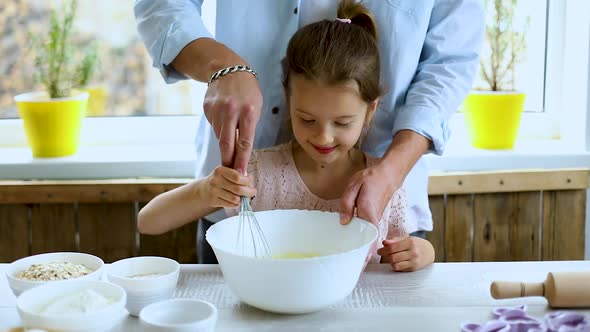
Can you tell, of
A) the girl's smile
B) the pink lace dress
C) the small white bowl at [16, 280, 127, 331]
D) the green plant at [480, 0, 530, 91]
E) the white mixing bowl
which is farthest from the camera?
the green plant at [480, 0, 530, 91]

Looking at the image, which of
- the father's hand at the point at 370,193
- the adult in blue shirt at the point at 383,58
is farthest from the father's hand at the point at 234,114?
the father's hand at the point at 370,193

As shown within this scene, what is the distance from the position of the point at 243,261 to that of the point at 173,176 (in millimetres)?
1138

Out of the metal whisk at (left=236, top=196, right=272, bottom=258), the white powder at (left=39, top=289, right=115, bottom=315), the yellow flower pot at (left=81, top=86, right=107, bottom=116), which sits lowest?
the white powder at (left=39, top=289, right=115, bottom=315)

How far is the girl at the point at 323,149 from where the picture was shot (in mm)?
1548

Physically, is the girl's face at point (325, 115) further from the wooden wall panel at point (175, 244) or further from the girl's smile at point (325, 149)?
the wooden wall panel at point (175, 244)

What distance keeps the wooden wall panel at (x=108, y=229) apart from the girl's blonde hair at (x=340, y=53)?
857 millimetres

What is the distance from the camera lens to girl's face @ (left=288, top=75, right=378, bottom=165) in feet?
5.10

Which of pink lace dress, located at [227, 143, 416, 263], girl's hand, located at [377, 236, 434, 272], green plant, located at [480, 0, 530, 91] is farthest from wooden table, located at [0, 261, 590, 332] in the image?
green plant, located at [480, 0, 530, 91]

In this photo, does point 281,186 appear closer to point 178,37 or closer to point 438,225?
point 178,37

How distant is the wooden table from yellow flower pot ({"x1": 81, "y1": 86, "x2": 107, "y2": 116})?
1.10 m

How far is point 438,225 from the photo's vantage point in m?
2.30

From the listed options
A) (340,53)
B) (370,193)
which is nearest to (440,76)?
(340,53)

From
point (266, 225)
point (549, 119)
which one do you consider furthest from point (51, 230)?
point (549, 119)

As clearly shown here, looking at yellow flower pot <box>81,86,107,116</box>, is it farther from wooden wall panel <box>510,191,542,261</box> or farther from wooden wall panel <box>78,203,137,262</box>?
wooden wall panel <box>510,191,542,261</box>
